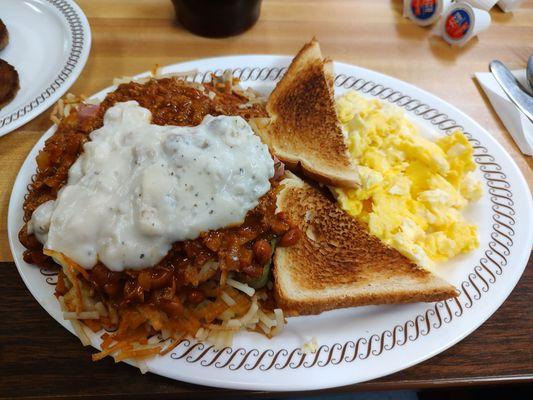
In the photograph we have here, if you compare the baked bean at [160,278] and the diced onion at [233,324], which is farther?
the diced onion at [233,324]

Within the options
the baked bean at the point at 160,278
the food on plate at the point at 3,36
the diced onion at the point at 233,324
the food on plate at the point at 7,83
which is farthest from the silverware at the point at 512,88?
the food on plate at the point at 3,36

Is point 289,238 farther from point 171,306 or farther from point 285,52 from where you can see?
point 285,52

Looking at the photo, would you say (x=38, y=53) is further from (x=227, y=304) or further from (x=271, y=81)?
(x=227, y=304)

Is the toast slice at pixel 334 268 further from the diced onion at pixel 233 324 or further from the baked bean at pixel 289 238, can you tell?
the diced onion at pixel 233 324

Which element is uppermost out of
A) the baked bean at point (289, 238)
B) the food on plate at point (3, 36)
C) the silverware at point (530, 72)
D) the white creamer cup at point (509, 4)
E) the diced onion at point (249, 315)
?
the white creamer cup at point (509, 4)

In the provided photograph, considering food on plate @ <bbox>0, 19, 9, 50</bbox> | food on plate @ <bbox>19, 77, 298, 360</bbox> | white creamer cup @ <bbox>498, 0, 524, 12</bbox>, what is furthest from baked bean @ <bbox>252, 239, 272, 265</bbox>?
white creamer cup @ <bbox>498, 0, 524, 12</bbox>

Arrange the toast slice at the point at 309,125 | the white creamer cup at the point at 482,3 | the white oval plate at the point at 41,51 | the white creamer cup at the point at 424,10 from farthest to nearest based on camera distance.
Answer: the white creamer cup at the point at 482,3
the white creamer cup at the point at 424,10
the white oval plate at the point at 41,51
the toast slice at the point at 309,125

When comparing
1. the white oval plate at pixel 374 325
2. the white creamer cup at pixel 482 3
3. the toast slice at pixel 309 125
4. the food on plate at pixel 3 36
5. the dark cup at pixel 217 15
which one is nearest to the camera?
the white oval plate at pixel 374 325

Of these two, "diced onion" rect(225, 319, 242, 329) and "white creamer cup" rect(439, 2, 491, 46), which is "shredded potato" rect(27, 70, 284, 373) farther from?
"white creamer cup" rect(439, 2, 491, 46)
